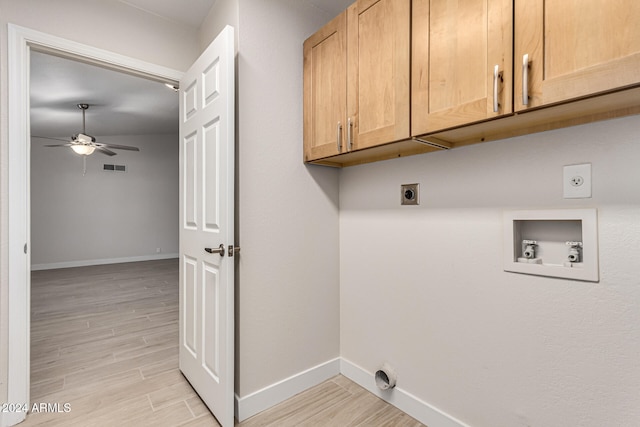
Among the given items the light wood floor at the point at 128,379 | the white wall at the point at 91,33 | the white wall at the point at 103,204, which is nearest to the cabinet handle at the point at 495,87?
the light wood floor at the point at 128,379

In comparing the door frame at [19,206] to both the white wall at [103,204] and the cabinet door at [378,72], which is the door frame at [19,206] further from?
the white wall at [103,204]

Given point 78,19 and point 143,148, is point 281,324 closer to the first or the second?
point 78,19

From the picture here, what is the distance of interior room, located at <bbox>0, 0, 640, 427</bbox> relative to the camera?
1079 mm

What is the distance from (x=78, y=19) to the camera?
1.78 m

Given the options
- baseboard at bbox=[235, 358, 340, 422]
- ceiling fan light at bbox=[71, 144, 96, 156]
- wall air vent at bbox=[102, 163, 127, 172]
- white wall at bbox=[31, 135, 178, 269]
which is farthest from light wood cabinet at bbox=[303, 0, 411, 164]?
wall air vent at bbox=[102, 163, 127, 172]

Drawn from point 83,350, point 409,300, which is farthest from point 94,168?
point 409,300

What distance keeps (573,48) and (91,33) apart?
239cm

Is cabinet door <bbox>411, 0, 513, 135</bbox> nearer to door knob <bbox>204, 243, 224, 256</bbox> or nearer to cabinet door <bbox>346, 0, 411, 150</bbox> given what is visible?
cabinet door <bbox>346, 0, 411, 150</bbox>

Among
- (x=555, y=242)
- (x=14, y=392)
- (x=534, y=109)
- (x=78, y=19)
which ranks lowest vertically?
(x=14, y=392)

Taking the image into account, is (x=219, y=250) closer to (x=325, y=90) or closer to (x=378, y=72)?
(x=325, y=90)

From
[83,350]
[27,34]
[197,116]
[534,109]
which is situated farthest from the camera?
[83,350]

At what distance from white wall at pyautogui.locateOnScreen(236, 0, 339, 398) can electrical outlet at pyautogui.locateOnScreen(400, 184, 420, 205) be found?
0.55m

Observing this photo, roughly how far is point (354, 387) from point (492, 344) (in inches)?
39.3

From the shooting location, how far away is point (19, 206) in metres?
1.64
